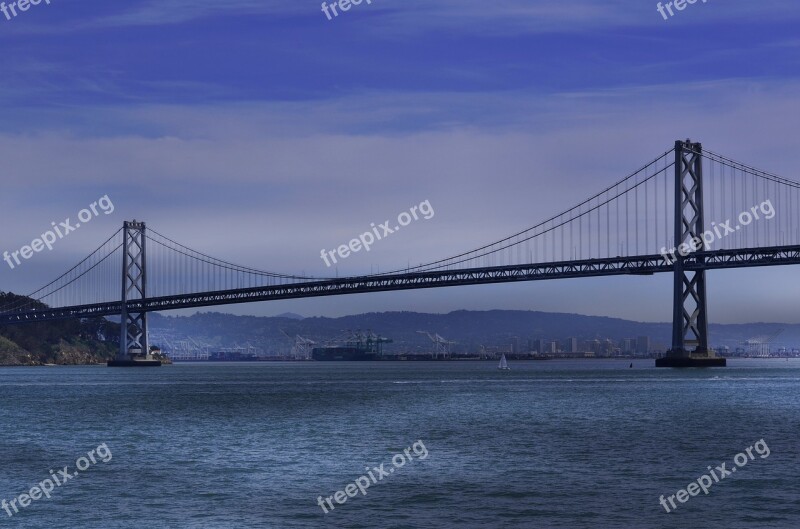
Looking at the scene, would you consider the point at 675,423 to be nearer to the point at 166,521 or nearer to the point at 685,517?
the point at 685,517

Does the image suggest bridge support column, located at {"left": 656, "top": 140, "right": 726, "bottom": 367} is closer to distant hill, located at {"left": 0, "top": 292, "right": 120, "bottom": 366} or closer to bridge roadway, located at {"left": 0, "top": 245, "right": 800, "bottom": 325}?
bridge roadway, located at {"left": 0, "top": 245, "right": 800, "bottom": 325}

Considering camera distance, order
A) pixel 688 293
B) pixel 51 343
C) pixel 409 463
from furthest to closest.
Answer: pixel 51 343 → pixel 688 293 → pixel 409 463

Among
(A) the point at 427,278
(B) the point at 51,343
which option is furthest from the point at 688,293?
(B) the point at 51,343

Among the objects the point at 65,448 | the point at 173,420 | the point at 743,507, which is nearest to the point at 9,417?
the point at 173,420

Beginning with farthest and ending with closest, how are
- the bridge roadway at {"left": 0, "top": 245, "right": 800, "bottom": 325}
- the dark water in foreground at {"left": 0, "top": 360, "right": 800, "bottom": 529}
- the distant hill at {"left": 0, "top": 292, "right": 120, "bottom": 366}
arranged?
the distant hill at {"left": 0, "top": 292, "right": 120, "bottom": 366}
the bridge roadway at {"left": 0, "top": 245, "right": 800, "bottom": 325}
the dark water in foreground at {"left": 0, "top": 360, "right": 800, "bottom": 529}

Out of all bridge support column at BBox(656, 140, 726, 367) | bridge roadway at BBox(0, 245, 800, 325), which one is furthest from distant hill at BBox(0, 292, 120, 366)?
bridge support column at BBox(656, 140, 726, 367)

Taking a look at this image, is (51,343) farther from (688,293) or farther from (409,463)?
(409,463)

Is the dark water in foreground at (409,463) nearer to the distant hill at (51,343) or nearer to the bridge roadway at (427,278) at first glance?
the bridge roadway at (427,278)

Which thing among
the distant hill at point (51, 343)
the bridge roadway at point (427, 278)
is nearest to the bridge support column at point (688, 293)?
the bridge roadway at point (427, 278)
